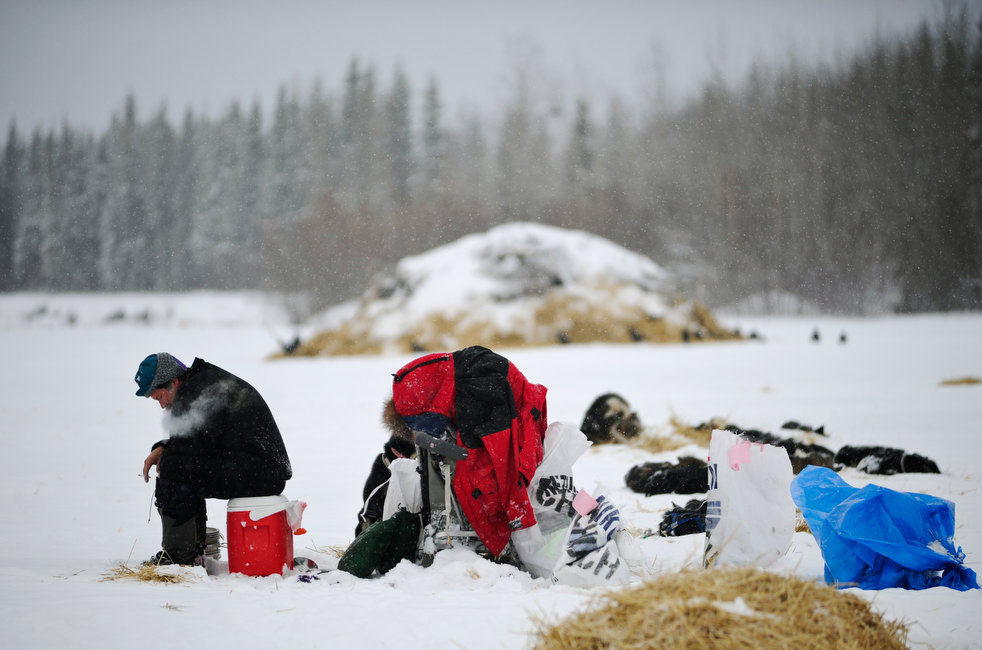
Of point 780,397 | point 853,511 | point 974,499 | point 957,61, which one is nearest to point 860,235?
point 957,61

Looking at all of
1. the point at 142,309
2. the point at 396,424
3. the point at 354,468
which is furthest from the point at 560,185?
the point at 396,424

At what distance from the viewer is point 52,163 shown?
95.5ft

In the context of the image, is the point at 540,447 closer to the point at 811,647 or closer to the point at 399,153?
the point at 811,647

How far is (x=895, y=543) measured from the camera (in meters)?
3.03

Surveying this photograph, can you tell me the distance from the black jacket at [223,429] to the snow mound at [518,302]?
13.2 m

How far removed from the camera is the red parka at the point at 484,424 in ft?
11.2

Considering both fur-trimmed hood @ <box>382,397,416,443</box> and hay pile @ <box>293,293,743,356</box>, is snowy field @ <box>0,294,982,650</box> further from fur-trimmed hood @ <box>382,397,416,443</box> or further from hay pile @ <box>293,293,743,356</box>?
hay pile @ <box>293,293,743,356</box>

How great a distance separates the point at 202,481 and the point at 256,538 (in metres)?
0.40

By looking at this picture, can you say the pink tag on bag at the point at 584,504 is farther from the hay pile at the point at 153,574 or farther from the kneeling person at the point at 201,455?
the hay pile at the point at 153,574

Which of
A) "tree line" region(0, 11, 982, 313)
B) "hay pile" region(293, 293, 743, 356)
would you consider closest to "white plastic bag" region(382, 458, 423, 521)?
"hay pile" region(293, 293, 743, 356)

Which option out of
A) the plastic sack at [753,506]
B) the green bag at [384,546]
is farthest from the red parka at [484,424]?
the plastic sack at [753,506]

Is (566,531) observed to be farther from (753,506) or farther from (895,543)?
(895,543)

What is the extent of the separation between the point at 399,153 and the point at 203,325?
57.3 feet

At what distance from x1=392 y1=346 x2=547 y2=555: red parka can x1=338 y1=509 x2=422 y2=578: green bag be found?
0.33 meters
